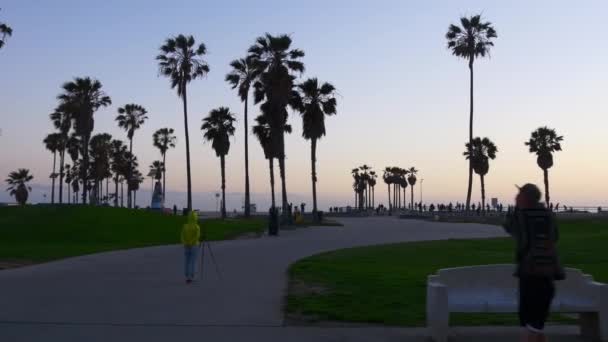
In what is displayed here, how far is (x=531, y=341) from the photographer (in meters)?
6.52

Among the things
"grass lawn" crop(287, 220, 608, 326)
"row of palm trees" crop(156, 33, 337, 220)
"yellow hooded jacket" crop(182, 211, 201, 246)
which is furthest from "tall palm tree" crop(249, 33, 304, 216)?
"yellow hooded jacket" crop(182, 211, 201, 246)

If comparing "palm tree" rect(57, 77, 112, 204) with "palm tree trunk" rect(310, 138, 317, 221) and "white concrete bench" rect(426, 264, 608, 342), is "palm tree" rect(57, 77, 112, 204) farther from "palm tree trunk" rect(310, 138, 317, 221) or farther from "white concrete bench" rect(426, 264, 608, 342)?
"white concrete bench" rect(426, 264, 608, 342)

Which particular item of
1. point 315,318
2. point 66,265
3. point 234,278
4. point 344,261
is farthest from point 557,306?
point 66,265

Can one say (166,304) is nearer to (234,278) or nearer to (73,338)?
(73,338)

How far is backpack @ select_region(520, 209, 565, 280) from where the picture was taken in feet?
21.6

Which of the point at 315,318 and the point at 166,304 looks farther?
the point at 166,304

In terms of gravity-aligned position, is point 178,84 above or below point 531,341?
above

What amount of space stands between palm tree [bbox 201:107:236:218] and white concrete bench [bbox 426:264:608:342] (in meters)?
59.3

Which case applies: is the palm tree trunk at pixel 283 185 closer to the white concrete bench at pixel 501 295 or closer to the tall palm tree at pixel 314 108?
the tall palm tree at pixel 314 108

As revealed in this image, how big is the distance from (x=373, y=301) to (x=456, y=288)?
2.95 m

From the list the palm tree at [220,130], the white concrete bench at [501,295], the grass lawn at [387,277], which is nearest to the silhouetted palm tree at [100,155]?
the palm tree at [220,130]

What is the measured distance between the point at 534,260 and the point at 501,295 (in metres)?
2.38

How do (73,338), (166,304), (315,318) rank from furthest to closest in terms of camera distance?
(166,304) < (315,318) < (73,338)

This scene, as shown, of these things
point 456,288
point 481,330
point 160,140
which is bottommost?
point 481,330
